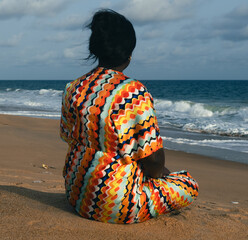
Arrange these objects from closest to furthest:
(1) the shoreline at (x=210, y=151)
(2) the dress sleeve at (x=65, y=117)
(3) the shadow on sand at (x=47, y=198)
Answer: (2) the dress sleeve at (x=65, y=117)
(3) the shadow on sand at (x=47, y=198)
(1) the shoreline at (x=210, y=151)

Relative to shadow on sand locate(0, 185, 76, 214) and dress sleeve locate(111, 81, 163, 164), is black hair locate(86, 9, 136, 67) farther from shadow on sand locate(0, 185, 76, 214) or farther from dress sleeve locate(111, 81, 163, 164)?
shadow on sand locate(0, 185, 76, 214)

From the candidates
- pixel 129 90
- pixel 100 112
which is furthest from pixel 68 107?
pixel 129 90

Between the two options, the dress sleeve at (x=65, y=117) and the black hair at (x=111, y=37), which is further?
the dress sleeve at (x=65, y=117)

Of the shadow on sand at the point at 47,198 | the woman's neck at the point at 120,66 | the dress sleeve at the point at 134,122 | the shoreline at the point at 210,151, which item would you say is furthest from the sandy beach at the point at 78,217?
the shoreline at the point at 210,151

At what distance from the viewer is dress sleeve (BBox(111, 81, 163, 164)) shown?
225cm

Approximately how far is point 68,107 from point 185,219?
4.23ft

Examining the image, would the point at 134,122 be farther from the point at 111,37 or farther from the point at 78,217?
the point at 78,217

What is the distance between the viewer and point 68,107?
2.46 meters

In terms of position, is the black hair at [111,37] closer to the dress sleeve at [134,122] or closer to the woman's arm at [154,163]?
the dress sleeve at [134,122]

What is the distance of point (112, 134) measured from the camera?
2275 millimetres

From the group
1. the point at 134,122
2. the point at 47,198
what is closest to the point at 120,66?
the point at 134,122

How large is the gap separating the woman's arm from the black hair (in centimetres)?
67

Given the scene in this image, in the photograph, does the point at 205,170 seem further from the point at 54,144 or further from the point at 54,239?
the point at 54,239

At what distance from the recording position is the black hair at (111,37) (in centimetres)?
233
